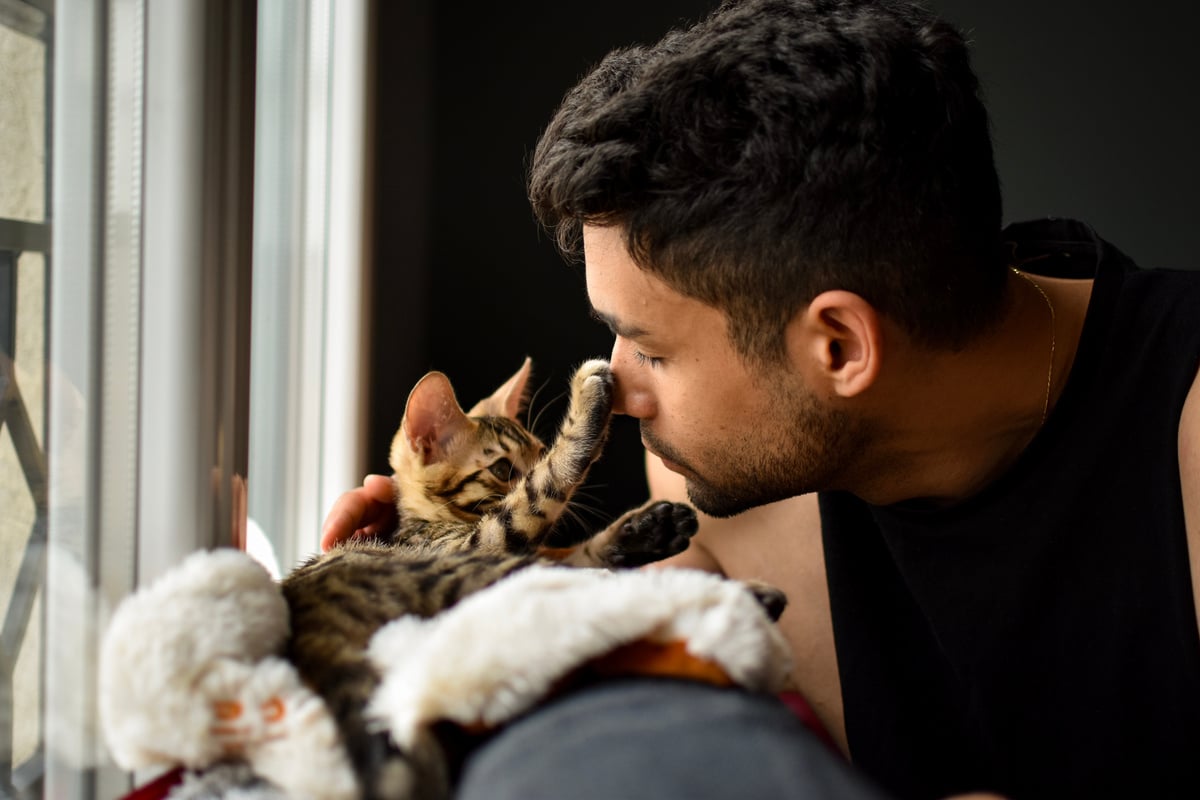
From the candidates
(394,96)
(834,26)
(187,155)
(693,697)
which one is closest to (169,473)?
(187,155)

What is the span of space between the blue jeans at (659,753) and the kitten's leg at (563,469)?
65 centimetres

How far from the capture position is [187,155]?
77 centimetres

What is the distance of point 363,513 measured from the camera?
1265 millimetres

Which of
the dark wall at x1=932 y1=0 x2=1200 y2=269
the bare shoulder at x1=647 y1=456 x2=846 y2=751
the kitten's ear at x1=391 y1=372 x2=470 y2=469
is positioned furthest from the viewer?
the dark wall at x1=932 y1=0 x2=1200 y2=269

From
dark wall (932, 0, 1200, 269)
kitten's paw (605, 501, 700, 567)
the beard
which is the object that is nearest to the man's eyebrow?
the beard

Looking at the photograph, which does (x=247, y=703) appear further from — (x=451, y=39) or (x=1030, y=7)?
(x=1030, y=7)

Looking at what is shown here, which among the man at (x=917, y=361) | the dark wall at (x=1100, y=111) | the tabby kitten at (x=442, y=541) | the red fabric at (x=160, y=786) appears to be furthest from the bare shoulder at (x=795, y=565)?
the dark wall at (x=1100, y=111)

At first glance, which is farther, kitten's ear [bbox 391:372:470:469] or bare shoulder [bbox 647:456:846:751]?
bare shoulder [bbox 647:456:846:751]

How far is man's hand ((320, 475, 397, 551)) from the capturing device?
1168mm

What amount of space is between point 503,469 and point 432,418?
0.47ft

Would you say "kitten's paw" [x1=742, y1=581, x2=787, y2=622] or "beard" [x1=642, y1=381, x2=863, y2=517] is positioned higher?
"beard" [x1=642, y1=381, x2=863, y2=517]

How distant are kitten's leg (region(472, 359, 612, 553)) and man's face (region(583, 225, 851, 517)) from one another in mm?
40

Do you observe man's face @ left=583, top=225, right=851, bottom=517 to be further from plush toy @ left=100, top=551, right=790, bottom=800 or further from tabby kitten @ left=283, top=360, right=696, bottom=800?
plush toy @ left=100, top=551, right=790, bottom=800

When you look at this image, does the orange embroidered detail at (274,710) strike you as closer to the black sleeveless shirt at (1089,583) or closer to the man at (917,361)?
the man at (917,361)
